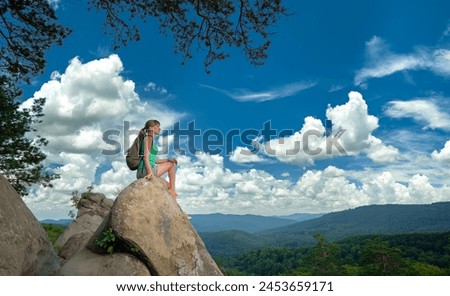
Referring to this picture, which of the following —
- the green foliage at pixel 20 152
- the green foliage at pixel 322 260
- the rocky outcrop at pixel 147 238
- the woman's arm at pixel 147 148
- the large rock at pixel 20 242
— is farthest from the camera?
the green foliage at pixel 322 260

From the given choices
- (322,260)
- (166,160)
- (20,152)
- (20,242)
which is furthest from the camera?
(322,260)

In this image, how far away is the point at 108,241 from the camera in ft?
33.0

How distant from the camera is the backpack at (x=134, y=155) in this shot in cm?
1054

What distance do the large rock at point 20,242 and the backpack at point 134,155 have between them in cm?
297

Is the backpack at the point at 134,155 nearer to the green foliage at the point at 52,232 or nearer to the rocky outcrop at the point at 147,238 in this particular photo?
the rocky outcrop at the point at 147,238

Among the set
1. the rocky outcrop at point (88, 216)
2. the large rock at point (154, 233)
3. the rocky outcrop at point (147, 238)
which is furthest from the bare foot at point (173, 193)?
the rocky outcrop at point (88, 216)

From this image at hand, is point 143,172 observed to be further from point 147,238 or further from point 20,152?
point 20,152

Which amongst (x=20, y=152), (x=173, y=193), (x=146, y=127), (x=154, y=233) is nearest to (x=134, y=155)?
(x=146, y=127)

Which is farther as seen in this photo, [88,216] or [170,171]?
[88,216]

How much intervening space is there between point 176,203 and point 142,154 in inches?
66.1

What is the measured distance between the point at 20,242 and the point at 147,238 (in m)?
3.05
